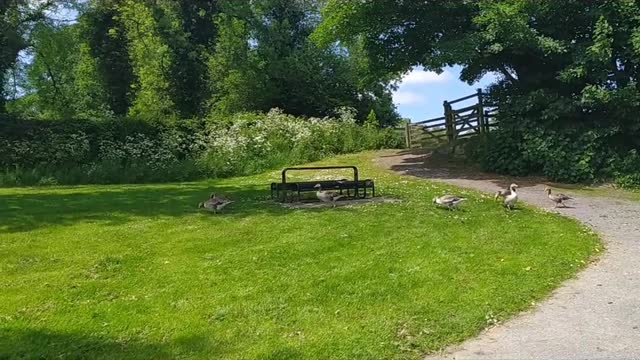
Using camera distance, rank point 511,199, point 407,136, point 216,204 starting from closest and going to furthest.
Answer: point 216,204 < point 511,199 < point 407,136

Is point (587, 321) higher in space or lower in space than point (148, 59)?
lower

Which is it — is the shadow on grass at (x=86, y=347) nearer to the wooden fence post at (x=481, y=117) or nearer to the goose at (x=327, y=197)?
the goose at (x=327, y=197)

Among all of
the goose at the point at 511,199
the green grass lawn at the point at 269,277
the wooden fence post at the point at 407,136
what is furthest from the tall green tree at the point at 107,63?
the goose at the point at 511,199

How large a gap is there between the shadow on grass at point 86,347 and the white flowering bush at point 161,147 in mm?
15417

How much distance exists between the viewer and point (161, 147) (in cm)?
2495

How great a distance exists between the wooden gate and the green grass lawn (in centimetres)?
1064

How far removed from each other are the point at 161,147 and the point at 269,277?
61.1 feet

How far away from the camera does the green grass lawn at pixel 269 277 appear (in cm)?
565

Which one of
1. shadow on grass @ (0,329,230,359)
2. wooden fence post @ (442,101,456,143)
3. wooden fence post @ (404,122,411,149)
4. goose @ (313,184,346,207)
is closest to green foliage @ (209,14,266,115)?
wooden fence post @ (404,122,411,149)

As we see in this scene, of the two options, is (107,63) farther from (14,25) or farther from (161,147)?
(161,147)

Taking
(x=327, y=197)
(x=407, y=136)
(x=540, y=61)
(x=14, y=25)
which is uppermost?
(x=14, y=25)

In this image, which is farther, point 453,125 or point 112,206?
point 453,125

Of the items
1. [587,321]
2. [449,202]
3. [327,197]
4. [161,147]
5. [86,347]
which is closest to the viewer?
[86,347]

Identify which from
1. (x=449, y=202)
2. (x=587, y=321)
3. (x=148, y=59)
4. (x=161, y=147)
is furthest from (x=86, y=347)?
(x=148, y=59)
